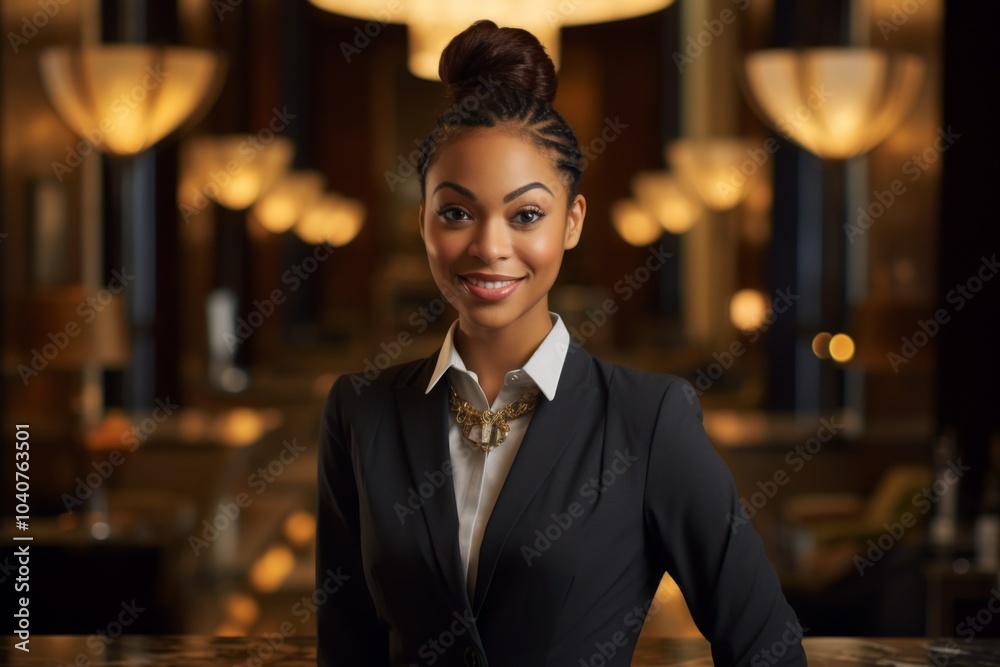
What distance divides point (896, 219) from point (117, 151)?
4311mm

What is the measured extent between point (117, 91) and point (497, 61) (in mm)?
4175

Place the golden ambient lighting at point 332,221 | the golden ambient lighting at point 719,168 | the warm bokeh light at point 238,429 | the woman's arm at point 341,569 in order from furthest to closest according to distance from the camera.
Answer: the golden ambient lighting at point 332,221 → the golden ambient lighting at point 719,168 → the warm bokeh light at point 238,429 → the woman's arm at point 341,569

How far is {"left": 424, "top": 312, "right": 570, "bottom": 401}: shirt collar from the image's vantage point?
120 centimetres

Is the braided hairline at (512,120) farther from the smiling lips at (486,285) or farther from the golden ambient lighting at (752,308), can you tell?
the golden ambient lighting at (752,308)

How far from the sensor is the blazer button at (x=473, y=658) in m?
1.13

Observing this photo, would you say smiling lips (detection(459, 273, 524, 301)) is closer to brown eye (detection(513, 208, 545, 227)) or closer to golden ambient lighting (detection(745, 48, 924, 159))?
brown eye (detection(513, 208, 545, 227))

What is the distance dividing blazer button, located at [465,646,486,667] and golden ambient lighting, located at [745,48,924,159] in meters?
4.23

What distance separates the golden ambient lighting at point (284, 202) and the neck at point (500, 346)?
44.3 feet

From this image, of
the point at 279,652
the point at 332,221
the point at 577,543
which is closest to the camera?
the point at 577,543

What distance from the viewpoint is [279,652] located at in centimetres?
146

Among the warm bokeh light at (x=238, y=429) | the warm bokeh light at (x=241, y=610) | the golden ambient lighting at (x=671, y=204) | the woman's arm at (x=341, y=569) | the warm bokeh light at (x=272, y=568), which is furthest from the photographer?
the golden ambient lighting at (x=671, y=204)

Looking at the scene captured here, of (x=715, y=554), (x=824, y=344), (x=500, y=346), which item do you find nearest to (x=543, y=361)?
(x=500, y=346)

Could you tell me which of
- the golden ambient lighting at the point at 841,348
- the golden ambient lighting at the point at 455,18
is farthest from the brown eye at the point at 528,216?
the golden ambient lighting at the point at 455,18

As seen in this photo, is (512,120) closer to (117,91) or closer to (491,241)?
(491,241)
